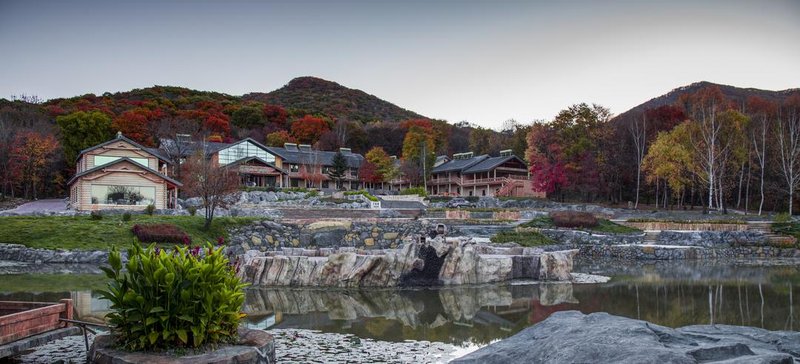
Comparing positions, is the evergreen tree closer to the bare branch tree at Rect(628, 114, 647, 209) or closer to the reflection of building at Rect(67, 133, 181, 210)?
the reflection of building at Rect(67, 133, 181, 210)

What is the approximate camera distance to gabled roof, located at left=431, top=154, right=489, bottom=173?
257ft

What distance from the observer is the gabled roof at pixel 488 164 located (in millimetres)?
73312

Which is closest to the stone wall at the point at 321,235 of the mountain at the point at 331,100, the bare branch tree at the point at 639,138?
the bare branch tree at the point at 639,138

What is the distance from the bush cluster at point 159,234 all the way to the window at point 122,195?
12796 millimetres

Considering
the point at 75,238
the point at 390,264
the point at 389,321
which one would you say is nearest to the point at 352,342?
the point at 389,321

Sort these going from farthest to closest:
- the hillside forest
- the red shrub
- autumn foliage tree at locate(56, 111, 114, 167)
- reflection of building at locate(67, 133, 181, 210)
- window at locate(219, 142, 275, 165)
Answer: window at locate(219, 142, 275, 165), autumn foliage tree at locate(56, 111, 114, 167), the hillside forest, reflection of building at locate(67, 133, 181, 210), the red shrub

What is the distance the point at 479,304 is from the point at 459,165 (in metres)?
63.2

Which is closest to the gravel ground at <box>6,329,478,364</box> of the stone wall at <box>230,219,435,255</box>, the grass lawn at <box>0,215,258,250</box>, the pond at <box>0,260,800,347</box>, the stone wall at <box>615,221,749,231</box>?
the pond at <box>0,260,800,347</box>

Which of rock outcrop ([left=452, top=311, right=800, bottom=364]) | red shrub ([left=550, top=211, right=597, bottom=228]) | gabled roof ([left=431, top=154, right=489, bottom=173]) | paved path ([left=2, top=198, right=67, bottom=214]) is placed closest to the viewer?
rock outcrop ([left=452, top=311, right=800, bottom=364])

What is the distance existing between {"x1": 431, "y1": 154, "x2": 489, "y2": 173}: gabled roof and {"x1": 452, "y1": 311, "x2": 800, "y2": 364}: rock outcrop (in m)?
69.3

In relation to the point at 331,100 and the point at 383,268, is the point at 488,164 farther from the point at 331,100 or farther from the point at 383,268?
the point at 331,100

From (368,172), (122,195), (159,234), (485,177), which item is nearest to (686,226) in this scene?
(159,234)

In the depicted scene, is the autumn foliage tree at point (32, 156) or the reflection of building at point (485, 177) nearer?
the autumn foliage tree at point (32, 156)

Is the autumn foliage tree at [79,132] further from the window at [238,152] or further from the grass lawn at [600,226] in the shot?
the grass lawn at [600,226]
